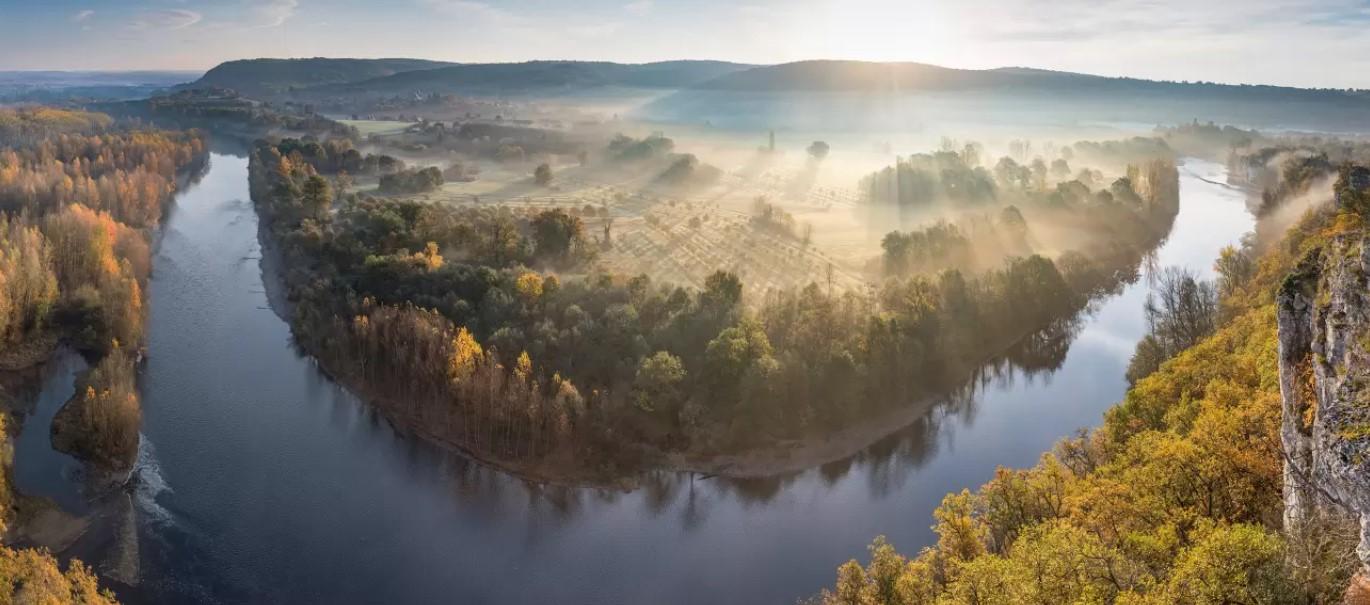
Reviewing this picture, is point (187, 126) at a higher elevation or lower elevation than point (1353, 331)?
higher

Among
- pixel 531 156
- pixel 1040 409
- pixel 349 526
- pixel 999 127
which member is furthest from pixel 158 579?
pixel 999 127

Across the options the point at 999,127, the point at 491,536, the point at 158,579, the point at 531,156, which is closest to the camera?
the point at 158,579

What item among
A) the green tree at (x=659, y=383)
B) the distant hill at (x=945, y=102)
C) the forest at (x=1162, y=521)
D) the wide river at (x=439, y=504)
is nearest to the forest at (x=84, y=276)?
the wide river at (x=439, y=504)

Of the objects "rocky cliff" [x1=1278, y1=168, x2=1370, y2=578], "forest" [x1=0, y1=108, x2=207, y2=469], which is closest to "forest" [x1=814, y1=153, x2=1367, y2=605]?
"rocky cliff" [x1=1278, y1=168, x2=1370, y2=578]

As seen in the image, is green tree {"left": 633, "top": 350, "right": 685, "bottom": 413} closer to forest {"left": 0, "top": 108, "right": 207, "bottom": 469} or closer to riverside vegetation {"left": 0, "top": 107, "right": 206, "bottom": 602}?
riverside vegetation {"left": 0, "top": 107, "right": 206, "bottom": 602}

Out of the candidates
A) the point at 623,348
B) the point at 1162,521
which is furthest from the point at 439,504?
the point at 1162,521

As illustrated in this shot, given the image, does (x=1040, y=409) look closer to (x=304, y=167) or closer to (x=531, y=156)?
(x=304, y=167)
